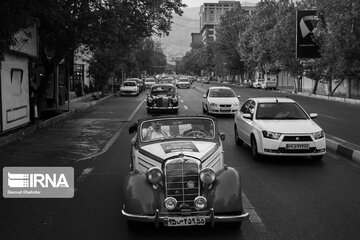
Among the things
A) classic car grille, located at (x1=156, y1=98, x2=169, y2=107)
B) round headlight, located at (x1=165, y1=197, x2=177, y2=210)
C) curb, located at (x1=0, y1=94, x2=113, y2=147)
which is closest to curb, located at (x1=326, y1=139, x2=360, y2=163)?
round headlight, located at (x1=165, y1=197, x2=177, y2=210)

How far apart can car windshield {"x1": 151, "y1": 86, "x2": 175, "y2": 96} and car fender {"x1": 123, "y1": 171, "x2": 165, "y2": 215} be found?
1926 centimetres

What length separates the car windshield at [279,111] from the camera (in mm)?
11760

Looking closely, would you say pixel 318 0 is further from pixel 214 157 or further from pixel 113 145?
pixel 214 157

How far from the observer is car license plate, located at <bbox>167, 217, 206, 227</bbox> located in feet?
18.5

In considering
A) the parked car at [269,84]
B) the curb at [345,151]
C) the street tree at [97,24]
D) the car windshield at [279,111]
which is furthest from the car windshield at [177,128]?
the parked car at [269,84]

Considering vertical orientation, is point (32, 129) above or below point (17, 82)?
below

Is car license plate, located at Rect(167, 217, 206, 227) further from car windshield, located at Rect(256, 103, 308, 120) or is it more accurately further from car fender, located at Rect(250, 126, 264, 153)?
car windshield, located at Rect(256, 103, 308, 120)

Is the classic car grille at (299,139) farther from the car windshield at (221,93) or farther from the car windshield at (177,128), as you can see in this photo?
the car windshield at (221,93)

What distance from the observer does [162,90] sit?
2562 centimetres

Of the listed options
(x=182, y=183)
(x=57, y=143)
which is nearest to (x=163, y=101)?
(x=57, y=143)

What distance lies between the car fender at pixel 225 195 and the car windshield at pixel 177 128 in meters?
1.32

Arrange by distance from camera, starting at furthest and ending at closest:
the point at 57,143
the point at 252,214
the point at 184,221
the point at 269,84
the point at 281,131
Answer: the point at 269,84 < the point at 57,143 < the point at 281,131 < the point at 252,214 < the point at 184,221

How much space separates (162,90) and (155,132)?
18.4m

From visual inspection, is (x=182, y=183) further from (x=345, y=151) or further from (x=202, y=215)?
(x=345, y=151)
